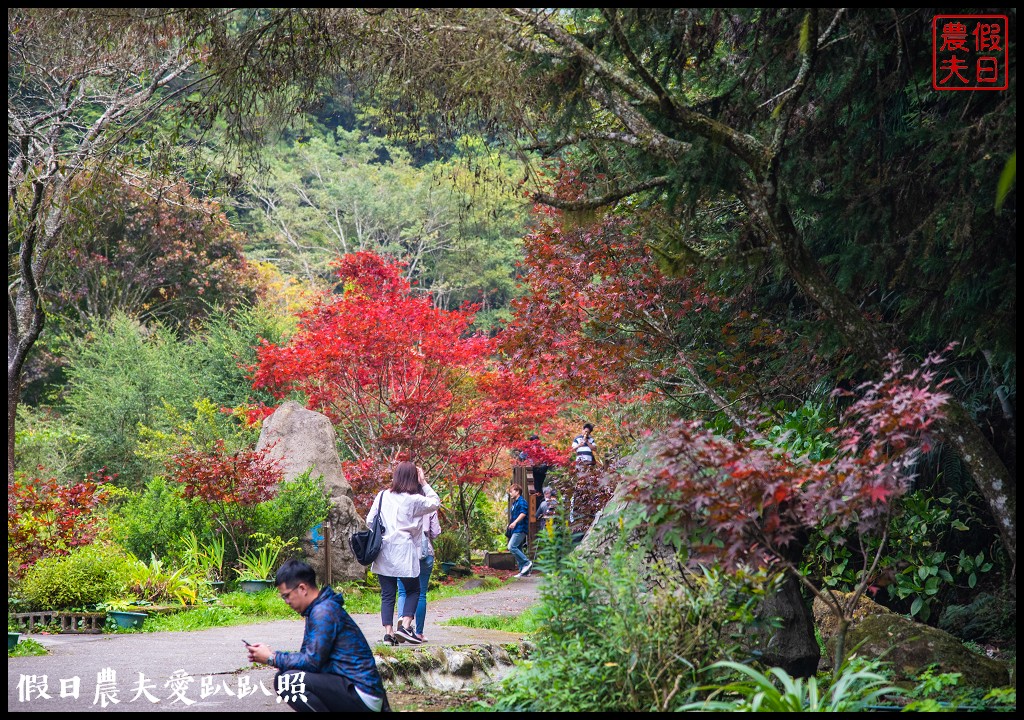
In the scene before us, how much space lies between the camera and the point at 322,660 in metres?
4.49

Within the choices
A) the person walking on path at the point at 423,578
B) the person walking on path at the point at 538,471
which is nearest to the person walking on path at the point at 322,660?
the person walking on path at the point at 423,578

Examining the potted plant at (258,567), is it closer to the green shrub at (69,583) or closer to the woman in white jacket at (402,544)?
the green shrub at (69,583)

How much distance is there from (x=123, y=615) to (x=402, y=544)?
3209 mm

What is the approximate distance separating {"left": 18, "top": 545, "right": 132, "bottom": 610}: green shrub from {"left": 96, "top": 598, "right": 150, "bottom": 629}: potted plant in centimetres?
19

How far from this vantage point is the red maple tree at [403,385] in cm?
1299

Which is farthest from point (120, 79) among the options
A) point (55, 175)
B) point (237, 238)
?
point (237, 238)

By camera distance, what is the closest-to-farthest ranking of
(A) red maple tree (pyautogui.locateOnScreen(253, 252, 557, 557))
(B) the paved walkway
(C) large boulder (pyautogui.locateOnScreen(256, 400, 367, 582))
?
(B) the paved walkway → (C) large boulder (pyautogui.locateOnScreen(256, 400, 367, 582)) → (A) red maple tree (pyautogui.locateOnScreen(253, 252, 557, 557))

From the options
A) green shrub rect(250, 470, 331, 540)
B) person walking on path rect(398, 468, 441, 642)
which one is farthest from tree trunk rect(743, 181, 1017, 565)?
green shrub rect(250, 470, 331, 540)

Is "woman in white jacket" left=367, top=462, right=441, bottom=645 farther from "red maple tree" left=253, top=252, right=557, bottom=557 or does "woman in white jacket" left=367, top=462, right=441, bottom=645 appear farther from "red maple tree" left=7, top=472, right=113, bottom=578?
"red maple tree" left=253, top=252, right=557, bottom=557

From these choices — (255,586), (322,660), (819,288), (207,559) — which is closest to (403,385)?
(207,559)

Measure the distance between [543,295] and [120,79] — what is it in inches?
180

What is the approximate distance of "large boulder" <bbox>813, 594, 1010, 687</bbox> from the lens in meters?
5.74

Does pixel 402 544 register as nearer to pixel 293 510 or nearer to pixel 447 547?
pixel 293 510

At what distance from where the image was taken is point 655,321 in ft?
28.0
